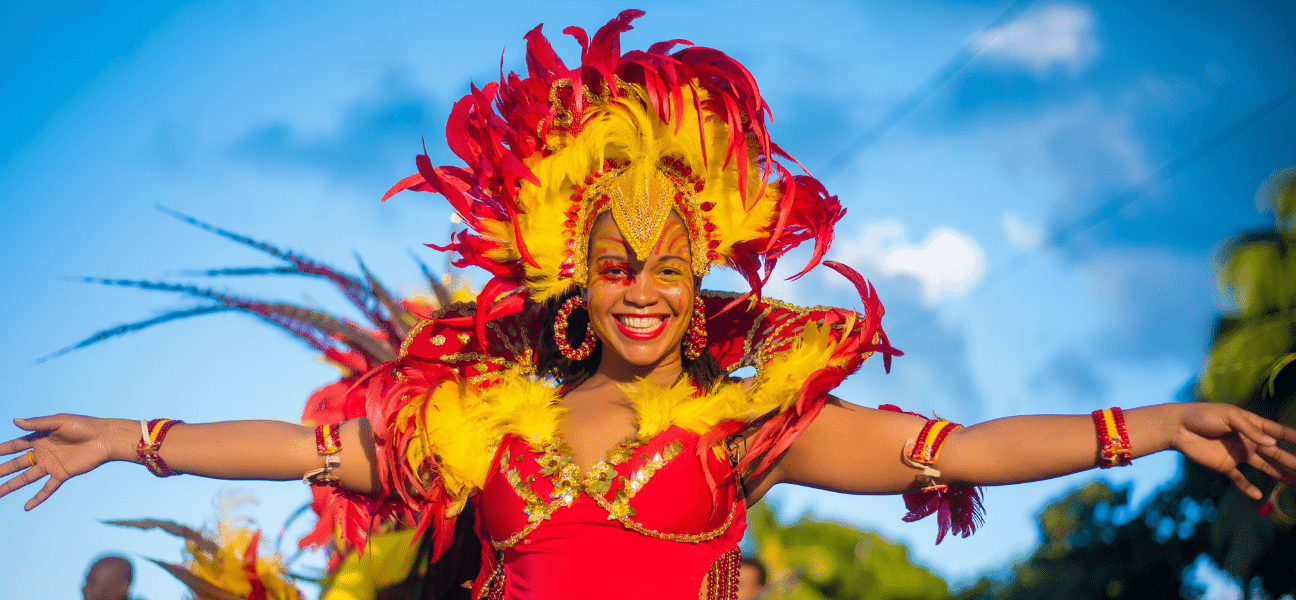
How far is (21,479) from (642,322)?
1685 mm

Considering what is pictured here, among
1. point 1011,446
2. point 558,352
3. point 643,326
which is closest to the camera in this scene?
point 1011,446

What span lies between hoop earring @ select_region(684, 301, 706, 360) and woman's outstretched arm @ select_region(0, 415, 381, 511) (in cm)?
97

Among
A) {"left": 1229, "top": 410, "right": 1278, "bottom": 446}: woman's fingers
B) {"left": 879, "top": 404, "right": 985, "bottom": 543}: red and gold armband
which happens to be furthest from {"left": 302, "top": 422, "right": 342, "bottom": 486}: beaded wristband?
{"left": 1229, "top": 410, "right": 1278, "bottom": 446}: woman's fingers

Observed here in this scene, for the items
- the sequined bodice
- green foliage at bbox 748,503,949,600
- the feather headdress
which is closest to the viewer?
the sequined bodice

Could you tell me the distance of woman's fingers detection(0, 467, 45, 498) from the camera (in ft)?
8.62

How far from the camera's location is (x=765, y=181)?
2.99 m

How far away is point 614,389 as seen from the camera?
311 centimetres

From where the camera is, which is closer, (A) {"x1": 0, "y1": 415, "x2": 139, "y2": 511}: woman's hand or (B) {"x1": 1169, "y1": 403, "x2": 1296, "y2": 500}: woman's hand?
(B) {"x1": 1169, "y1": 403, "x2": 1296, "y2": 500}: woman's hand

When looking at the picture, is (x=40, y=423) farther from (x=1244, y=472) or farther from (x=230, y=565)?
(x=1244, y=472)

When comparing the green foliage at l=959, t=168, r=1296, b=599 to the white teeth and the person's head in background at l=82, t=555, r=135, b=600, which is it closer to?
the white teeth

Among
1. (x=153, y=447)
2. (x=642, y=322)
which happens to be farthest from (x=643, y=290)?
(x=153, y=447)

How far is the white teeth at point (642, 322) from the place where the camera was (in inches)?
115

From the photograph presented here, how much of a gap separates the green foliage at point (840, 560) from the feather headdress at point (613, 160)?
6.08 meters

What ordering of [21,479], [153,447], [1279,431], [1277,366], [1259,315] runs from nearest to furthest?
[1279,431]
[21,479]
[153,447]
[1277,366]
[1259,315]
